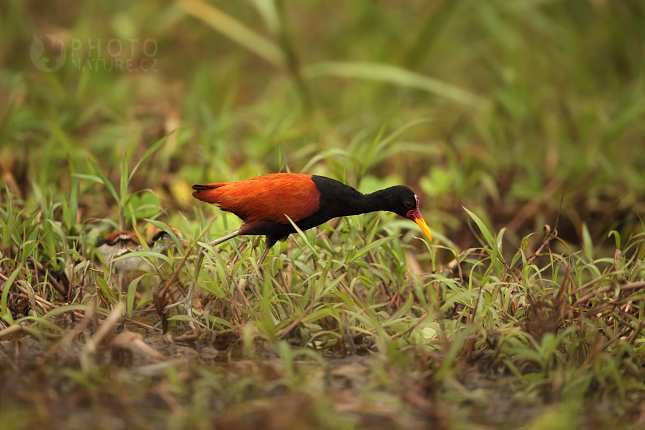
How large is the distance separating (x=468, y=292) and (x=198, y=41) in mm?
5867

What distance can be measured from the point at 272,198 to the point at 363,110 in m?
3.93

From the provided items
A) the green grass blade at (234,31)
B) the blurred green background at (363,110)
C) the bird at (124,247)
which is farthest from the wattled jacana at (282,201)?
the green grass blade at (234,31)

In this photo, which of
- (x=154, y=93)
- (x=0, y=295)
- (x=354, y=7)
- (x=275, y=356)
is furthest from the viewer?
(x=354, y=7)

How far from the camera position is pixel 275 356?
2936mm

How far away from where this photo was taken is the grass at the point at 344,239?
2602mm

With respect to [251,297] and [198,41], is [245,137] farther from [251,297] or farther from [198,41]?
[251,297]

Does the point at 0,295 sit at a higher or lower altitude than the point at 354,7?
lower

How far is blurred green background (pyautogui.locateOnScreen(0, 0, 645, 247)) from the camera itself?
4988 mm

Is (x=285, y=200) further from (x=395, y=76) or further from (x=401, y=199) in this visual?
(x=395, y=76)

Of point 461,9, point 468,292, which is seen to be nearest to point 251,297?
point 468,292

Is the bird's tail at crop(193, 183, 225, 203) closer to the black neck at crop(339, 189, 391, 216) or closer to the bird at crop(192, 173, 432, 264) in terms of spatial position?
the bird at crop(192, 173, 432, 264)

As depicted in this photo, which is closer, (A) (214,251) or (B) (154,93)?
(A) (214,251)

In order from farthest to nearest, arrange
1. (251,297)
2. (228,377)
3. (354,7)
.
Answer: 1. (354,7)
2. (251,297)
3. (228,377)

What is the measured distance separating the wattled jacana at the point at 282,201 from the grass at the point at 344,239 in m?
0.17
